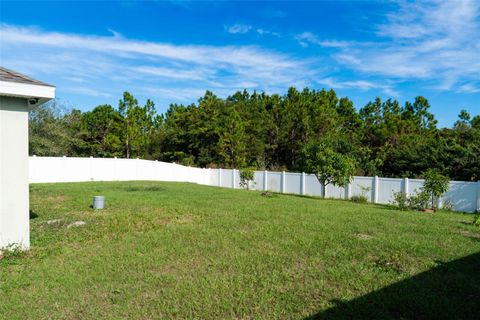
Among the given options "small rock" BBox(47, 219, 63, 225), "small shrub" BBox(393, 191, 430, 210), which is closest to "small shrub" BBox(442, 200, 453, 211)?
"small shrub" BBox(393, 191, 430, 210)

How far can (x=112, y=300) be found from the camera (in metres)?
3.88

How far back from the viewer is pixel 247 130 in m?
35.1

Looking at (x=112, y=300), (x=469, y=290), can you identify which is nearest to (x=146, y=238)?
(x=112, y=300)

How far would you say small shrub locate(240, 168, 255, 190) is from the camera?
24.0 m

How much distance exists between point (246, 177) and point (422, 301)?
67.6 ft

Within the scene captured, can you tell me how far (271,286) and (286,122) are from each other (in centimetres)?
2968

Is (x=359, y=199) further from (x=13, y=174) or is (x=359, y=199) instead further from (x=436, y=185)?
(x=13, y=174)

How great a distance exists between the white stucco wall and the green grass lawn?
439 mm

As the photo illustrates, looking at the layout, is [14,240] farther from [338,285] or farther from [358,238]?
[358,238]

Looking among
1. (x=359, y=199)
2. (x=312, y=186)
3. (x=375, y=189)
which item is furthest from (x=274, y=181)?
(x=375, y=189)

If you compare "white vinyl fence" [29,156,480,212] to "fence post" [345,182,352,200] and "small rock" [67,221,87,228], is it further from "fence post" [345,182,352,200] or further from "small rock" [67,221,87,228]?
"small rock" [67,221,87,228]

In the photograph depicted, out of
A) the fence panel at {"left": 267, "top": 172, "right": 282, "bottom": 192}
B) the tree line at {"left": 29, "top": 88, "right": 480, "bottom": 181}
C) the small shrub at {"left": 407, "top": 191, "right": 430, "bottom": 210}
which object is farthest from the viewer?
the tree line at {"left": 29, "top": 88, "right": 480, "bottom": 181}

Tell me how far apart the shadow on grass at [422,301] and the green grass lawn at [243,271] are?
11 mm

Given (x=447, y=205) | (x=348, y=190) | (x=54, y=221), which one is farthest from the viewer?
(x=348, y=190)
